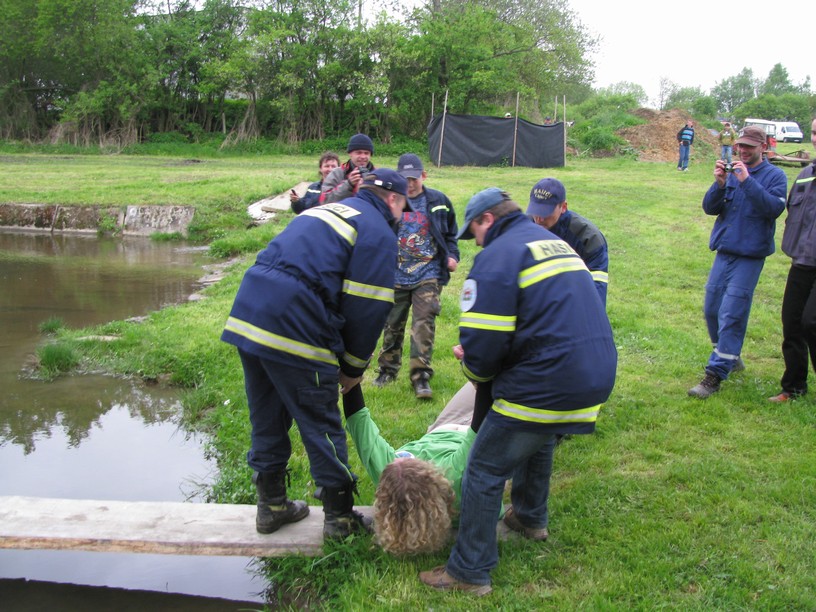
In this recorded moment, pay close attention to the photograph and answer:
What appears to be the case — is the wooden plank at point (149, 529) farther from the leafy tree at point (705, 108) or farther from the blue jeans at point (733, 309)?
the leafy tree at point (705, 108)

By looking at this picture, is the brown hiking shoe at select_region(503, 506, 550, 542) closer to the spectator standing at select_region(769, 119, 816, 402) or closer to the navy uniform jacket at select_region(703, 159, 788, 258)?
the spectator standing at select_region(769, 119, 816, 402)

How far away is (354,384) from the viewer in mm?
3879

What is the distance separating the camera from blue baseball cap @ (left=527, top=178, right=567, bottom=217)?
Result: 4574 mm

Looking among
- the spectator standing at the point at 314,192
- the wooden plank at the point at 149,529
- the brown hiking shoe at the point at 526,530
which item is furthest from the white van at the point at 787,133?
the wooden plank at the point at 149,529

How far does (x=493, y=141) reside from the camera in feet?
79.7

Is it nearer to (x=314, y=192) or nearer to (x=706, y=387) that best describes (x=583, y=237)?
(x=706, y=387)

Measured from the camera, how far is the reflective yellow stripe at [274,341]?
3.42 meters

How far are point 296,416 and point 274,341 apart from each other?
16.8 inches

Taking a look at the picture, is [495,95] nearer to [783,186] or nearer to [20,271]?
[20,271]

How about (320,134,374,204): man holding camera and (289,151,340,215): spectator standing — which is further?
(289,151,340,215): spectator standing

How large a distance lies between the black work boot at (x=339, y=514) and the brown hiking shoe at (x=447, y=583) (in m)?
0.49

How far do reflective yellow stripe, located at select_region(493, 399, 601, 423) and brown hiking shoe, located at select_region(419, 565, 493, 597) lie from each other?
0.91 m

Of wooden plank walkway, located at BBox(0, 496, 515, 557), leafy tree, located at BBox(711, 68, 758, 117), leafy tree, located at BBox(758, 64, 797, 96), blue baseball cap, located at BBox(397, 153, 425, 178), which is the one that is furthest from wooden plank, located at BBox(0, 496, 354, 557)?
leafy tree, located at BBox(711, 68, 758, 117)

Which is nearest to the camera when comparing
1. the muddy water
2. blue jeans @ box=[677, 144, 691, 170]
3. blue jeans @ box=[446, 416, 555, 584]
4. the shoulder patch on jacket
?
blue jeans @ box=[446, 416, 555, 584]
